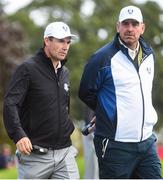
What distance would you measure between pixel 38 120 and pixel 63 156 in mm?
449

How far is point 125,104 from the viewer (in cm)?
708

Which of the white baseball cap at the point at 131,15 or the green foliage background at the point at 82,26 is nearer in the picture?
the white baseball cap at the point at 131,15

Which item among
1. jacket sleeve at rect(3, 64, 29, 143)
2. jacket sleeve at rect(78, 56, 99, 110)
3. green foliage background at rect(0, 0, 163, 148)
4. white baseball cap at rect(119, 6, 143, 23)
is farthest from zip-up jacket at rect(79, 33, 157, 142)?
green foliage background at rect(0, 0, 163, 148)

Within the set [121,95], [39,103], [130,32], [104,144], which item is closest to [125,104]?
[121,95]

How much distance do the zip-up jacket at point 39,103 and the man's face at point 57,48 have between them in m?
0.15

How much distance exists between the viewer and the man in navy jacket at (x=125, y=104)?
7.08 meters

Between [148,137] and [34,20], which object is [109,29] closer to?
[34,20]

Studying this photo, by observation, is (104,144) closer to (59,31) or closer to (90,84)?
(90,84)

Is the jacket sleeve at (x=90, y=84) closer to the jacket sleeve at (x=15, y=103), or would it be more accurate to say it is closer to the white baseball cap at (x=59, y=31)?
the white baseball cap at (x=59, y=31)

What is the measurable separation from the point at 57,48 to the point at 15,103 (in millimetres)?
705

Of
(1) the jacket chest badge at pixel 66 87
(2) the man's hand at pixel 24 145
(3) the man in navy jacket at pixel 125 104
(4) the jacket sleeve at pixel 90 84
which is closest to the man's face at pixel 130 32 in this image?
(3) the man in navy jacket at pixel 125 104

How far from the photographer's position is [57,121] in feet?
24.1

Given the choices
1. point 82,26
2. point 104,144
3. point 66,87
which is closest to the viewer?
point 104,144

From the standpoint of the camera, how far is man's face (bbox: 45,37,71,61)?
24.4 feet
